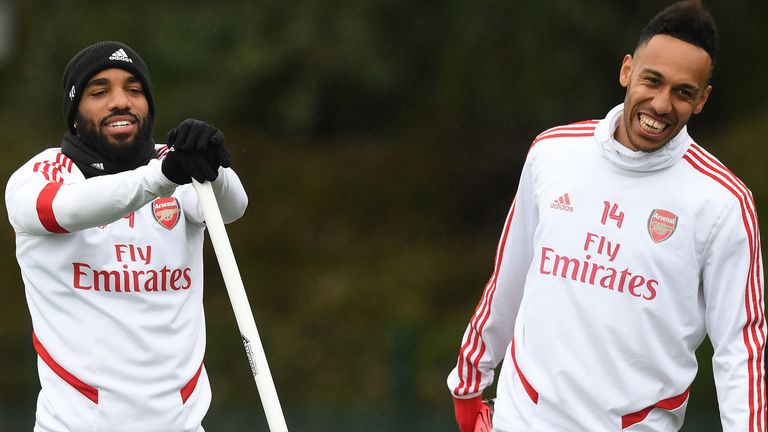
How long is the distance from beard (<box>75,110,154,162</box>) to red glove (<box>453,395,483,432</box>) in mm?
1490

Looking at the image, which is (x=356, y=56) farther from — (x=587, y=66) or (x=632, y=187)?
(x=632, y=187)

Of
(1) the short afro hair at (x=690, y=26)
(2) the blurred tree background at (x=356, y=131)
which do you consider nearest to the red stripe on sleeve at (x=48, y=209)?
(1) the short afro hair at (x=690, y=26)

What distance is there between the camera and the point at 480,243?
1416 cm

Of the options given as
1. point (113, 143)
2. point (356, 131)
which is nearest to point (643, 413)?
point (113, 143)

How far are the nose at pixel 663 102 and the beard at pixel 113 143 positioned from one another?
1855 mm

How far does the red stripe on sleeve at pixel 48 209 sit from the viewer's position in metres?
5.04

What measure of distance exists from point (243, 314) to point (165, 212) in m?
0.75

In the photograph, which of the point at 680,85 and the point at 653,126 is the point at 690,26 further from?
the point at 653,126

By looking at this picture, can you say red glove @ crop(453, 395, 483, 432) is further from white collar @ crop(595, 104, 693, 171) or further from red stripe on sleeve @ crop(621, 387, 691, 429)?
white collar @ crop(595, 104, 693, 171)

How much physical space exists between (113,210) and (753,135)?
340 inches

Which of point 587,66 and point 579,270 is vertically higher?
point 587,66

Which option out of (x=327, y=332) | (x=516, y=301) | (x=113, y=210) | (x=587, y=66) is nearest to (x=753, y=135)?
(x=587, y=66)

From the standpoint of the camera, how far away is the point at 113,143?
17.6 ft

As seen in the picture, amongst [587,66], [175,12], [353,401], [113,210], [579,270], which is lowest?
[353,401]
